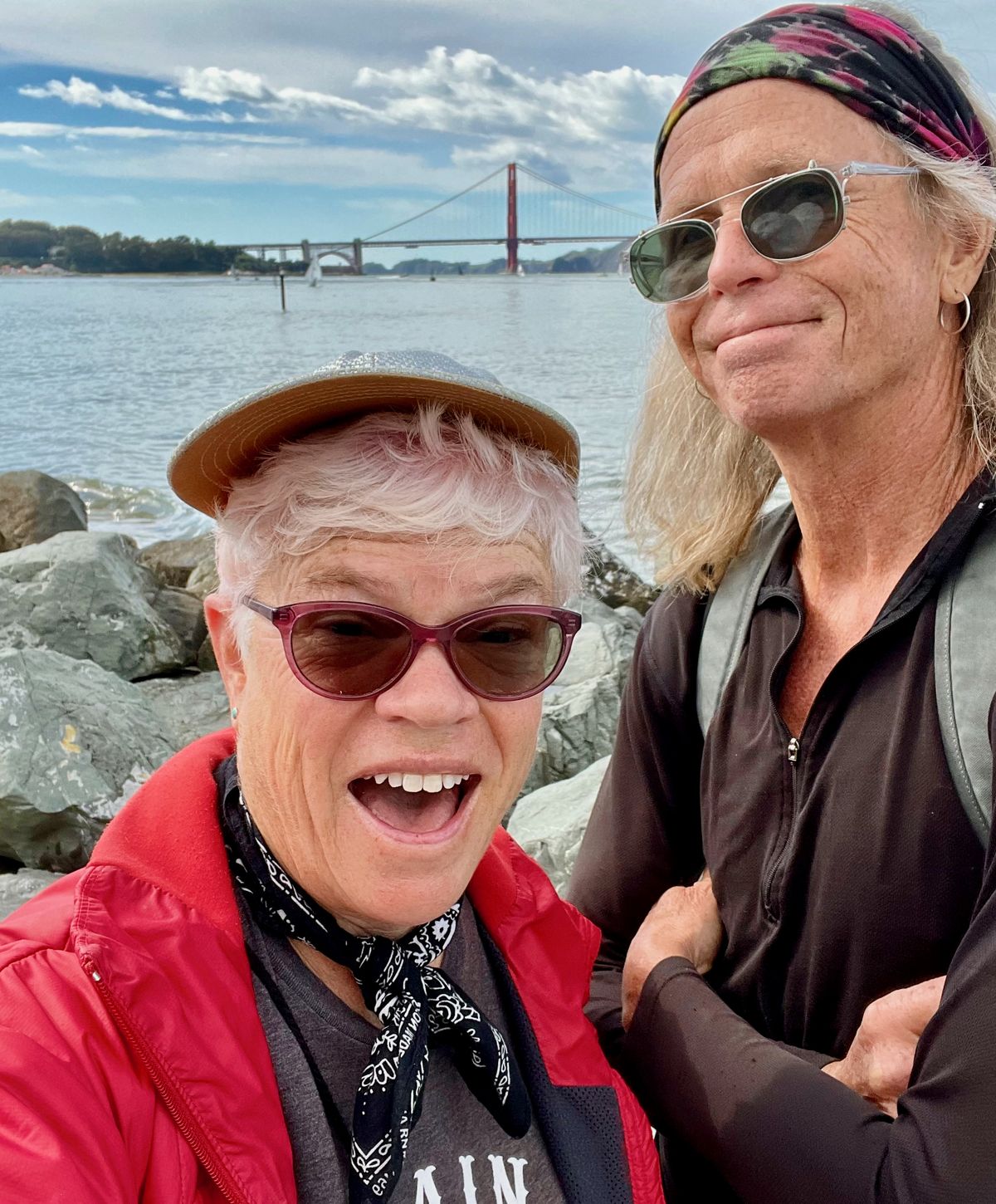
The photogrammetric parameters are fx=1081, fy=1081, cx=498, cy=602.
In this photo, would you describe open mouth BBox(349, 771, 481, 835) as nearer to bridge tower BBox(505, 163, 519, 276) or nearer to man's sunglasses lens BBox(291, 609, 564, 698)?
man's sunglasses lens BBox(291, 609, 564, 698)

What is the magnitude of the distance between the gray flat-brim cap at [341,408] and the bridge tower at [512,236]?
4971 cm

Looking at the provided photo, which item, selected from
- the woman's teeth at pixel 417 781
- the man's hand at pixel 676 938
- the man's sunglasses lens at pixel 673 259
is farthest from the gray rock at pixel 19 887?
the man's sunglasses lens at pixel 673 259

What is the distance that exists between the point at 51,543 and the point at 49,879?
324 cm

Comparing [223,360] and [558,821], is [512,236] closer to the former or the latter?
[223,360]

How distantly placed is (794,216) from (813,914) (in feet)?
3.54

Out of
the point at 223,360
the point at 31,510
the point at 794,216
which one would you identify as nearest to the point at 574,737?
the point at 794,216

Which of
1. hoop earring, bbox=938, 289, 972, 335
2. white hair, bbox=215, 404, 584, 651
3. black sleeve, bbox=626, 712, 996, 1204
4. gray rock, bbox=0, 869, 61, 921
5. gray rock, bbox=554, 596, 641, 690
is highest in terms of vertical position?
hoop earring, bbox=938, 289, 972, 335

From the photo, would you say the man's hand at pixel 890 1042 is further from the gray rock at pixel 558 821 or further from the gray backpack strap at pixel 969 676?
the gray rock at pixel 558 821

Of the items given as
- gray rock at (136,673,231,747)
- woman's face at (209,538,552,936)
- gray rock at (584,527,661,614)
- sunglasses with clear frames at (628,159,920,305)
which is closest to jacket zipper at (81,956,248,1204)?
woman's face at (209,538,552,936)

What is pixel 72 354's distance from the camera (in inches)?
1736

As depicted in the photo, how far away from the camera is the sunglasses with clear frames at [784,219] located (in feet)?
5.53

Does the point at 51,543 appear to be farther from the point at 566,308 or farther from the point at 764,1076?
the point at 566,308

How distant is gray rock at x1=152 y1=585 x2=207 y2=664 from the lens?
660cm

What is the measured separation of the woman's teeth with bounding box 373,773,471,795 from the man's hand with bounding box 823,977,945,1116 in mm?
676
